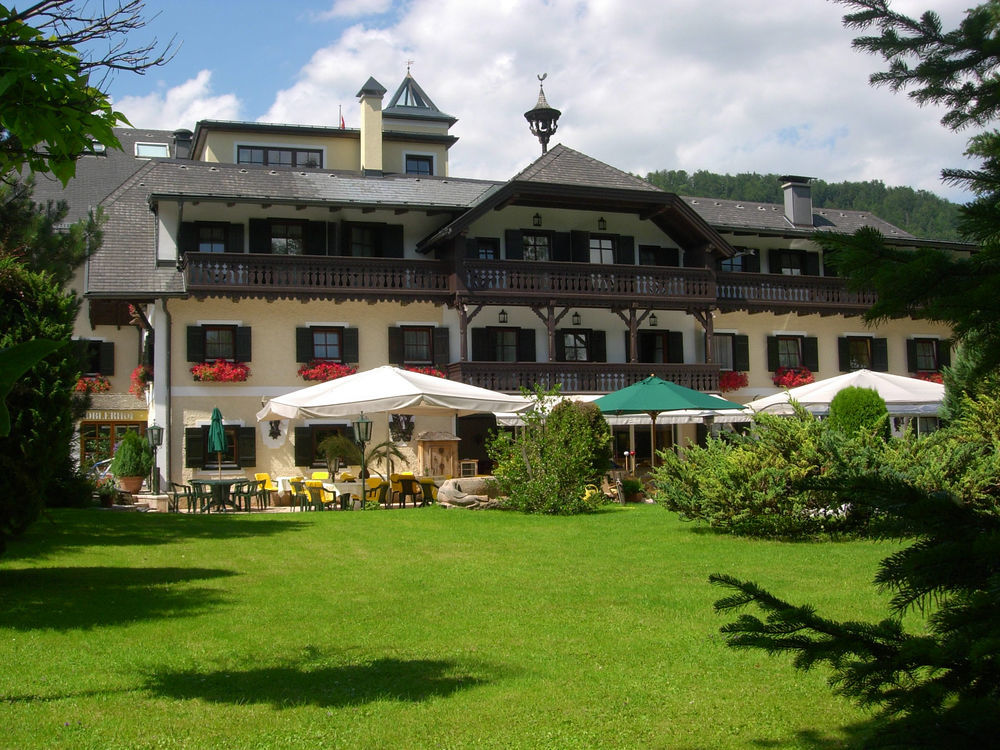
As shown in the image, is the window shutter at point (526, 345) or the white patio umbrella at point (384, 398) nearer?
the white patio umbrella at point (384, 398)

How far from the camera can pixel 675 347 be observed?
1161 inches

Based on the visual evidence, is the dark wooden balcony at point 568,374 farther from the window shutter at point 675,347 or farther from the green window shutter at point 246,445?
the green window shutter at point 246,445

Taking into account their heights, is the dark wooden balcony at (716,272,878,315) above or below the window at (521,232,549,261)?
below

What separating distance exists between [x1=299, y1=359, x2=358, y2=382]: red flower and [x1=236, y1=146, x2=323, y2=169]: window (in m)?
10.8

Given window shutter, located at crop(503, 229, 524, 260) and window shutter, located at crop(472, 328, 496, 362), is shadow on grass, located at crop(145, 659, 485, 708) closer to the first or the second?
window shutter, located at crop(472, 328, 496, 362)

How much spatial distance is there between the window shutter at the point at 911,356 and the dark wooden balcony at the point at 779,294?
8.57 ft

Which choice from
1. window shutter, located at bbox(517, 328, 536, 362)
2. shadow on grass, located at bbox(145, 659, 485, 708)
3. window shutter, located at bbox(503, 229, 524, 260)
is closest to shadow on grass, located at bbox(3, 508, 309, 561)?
shadow on grass, located at bbox(145, 659, 485, 708)

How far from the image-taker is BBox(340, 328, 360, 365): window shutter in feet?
84.8

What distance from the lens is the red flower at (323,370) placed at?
2525cm

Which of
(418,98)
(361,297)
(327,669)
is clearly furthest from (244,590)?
(418,98)

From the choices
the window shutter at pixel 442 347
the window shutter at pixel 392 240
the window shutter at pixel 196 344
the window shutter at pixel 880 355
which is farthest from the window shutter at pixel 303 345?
the window shutter at pixel 880 355

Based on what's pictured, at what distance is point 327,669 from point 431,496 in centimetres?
1264

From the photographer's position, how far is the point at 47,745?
14.2ft

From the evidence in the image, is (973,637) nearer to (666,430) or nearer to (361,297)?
(361,297)
